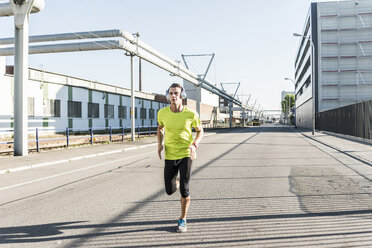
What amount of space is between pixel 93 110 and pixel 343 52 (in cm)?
3790

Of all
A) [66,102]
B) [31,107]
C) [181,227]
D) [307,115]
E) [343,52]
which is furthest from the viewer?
[307,115]

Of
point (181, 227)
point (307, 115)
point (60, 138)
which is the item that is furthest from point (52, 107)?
point (307, 115)

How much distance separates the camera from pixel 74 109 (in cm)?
2725

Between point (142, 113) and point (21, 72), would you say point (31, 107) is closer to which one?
point (21, 72)

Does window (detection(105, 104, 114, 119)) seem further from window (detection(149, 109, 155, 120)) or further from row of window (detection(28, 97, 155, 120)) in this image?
window (detection(149, 109, 155, 120))

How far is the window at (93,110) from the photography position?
2917cm

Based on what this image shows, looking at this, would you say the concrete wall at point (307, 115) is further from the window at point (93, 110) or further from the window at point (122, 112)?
the window at point (93, 110)

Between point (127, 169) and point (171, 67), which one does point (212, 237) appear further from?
point (171, 67)

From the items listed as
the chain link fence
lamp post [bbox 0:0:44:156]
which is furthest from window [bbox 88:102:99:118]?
the chain link fence

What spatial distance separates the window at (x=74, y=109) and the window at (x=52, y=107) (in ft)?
3.76

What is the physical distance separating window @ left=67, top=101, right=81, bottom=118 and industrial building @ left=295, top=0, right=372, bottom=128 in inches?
1395

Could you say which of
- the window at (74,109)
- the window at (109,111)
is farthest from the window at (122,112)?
the window at (74,109)

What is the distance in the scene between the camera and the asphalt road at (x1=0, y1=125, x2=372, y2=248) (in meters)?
3.88

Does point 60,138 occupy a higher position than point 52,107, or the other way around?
point 52,107
